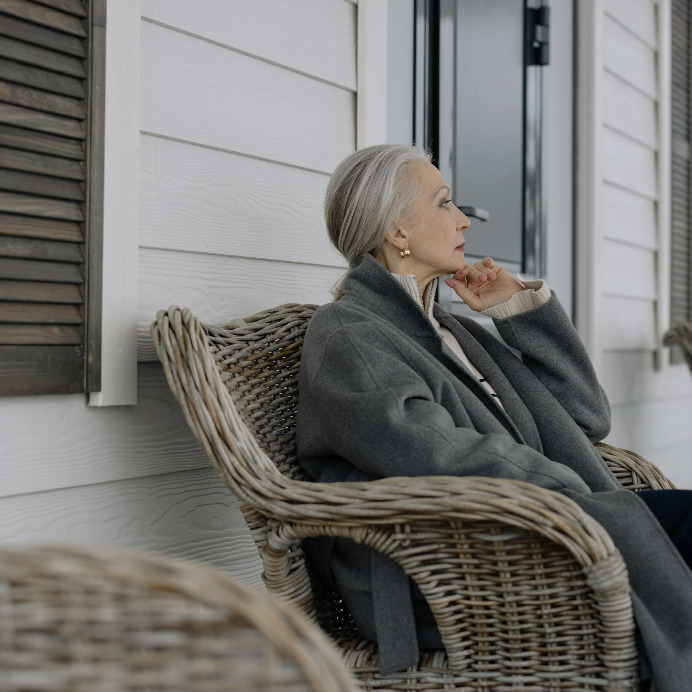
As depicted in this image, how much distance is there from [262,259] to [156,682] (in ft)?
4.48

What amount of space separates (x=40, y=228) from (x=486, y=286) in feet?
3.40

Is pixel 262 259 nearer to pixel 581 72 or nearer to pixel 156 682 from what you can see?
pixel 156 682

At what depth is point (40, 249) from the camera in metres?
1.34

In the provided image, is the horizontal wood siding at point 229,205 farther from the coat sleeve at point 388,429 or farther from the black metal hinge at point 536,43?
the black metal hinge at point 536,43

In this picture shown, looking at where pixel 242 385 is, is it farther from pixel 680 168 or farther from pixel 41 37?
pixel 680 168

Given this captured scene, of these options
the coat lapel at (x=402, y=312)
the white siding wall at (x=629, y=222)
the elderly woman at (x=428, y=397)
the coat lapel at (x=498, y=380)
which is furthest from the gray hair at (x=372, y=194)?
the white siding wall at (x=629, y=222)

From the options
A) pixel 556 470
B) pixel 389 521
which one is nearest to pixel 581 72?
pixel 556 470

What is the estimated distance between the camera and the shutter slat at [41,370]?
4.25 ft

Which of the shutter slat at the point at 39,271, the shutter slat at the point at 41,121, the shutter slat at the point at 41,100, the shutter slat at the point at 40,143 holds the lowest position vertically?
the shutter slat at the point at 39,271

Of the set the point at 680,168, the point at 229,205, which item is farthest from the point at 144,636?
the point at 680,168

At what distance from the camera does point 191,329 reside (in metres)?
1.29

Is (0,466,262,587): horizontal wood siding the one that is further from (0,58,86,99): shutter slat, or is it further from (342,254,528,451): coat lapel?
(0,58,86,99): shutter slat

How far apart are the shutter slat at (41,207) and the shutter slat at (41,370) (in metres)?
0.21

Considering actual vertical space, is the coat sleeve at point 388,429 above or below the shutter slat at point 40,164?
below
